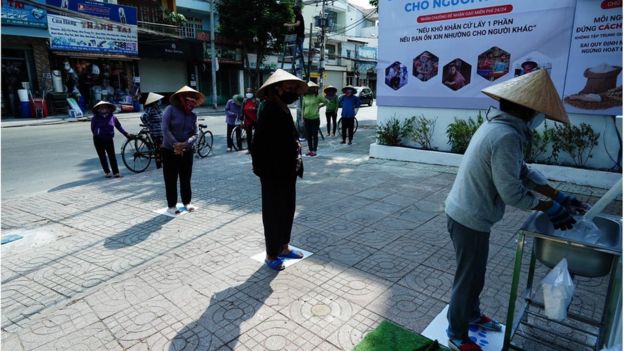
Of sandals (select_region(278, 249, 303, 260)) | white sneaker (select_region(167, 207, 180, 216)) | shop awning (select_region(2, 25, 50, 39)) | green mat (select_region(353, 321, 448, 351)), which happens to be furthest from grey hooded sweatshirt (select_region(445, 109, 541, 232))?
shop awning (select_region(2, 25, 50, 39))

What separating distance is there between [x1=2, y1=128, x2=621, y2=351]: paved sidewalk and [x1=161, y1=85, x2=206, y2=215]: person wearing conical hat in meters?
0.39

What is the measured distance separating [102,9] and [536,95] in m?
22.8

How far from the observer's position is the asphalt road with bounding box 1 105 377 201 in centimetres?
731

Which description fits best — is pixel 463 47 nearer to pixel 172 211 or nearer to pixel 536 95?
pixel 172 211

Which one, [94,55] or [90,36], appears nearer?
[90,36]

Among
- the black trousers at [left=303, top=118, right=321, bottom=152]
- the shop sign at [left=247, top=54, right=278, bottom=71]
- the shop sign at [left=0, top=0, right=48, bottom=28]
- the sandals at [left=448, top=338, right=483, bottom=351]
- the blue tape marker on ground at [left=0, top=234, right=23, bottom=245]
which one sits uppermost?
the shop sign at [left=0, top=0, right=48, bottom=28]

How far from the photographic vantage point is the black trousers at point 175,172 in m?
5.32

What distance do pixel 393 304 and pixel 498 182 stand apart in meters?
1.44

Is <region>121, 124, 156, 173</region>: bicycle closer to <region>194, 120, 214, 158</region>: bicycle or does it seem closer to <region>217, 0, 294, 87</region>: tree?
<region>194, 120, 214, 158</region>: bicycle

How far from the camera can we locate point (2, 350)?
2.71 metres

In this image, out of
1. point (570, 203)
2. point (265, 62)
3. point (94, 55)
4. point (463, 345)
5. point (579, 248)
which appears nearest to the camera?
point (579, 248)

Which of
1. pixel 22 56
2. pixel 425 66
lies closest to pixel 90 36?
pixel 22 56

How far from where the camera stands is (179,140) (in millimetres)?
5316

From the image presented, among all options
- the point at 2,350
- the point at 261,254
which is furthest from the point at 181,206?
the point at 2,350
